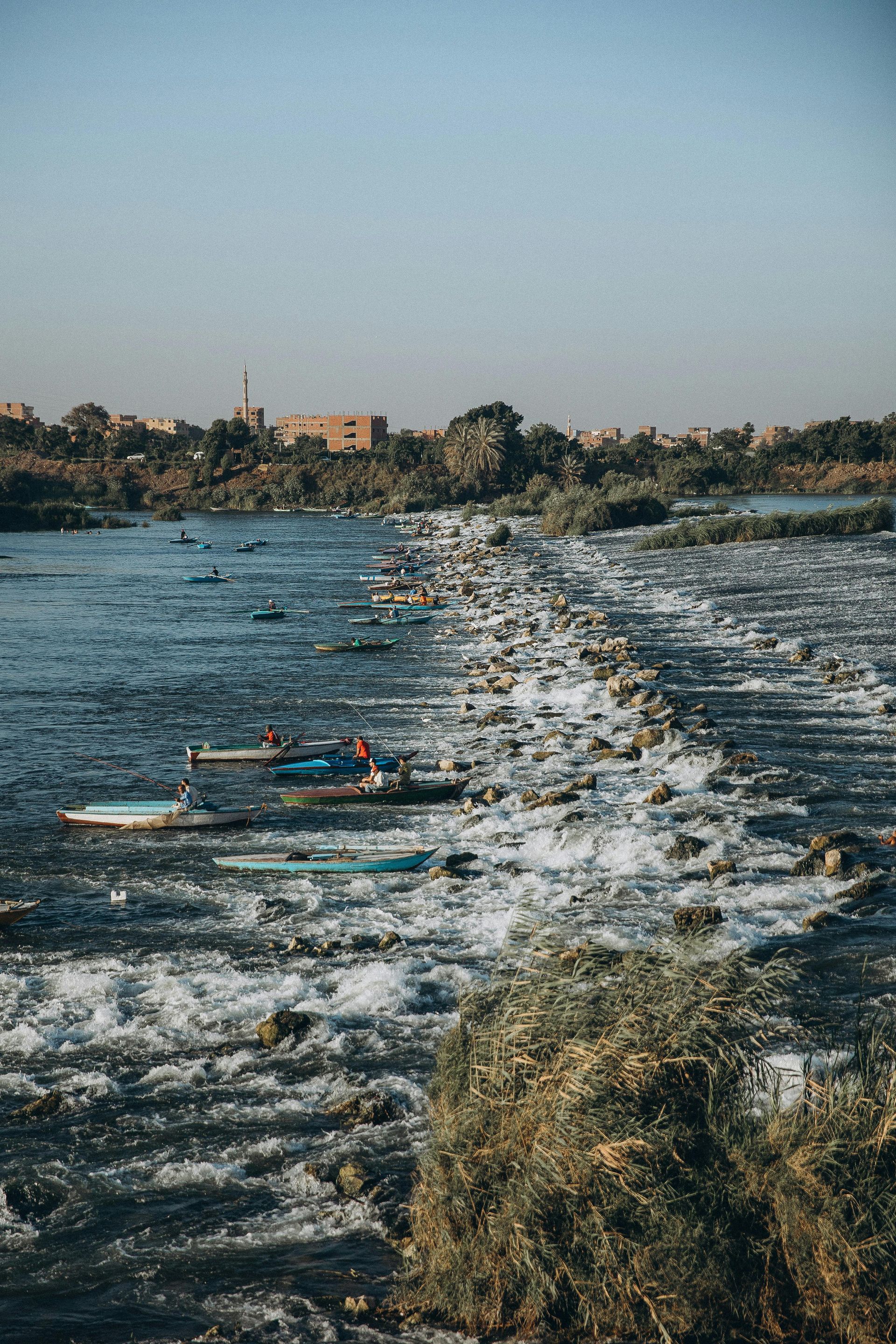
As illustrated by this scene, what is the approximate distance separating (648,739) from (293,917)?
1349cm

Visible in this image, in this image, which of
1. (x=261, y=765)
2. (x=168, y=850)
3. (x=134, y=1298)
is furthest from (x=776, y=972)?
(x=261, y=765)

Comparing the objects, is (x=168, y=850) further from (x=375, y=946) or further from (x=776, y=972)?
(x=776, y=972)

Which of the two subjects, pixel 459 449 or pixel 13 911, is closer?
pixel 13 911

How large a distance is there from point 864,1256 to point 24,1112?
10431 millimetres

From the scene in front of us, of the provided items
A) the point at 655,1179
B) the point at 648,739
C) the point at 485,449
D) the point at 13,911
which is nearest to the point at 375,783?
the point at 648,739

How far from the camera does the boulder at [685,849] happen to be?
22.0 m

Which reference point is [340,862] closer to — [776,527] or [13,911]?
[13,911]

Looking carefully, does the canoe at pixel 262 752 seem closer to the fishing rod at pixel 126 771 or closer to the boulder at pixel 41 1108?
the fishing rod at pixel 126 771

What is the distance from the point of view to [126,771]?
2975cm

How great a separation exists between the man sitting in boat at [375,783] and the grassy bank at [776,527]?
212ft

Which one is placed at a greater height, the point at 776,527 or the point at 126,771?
the point at 776,527

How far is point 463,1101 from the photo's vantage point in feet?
32.4

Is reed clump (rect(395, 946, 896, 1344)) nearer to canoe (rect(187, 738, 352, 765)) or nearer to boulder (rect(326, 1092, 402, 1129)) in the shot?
boulder (rect(326, 1092, 402, 1129))

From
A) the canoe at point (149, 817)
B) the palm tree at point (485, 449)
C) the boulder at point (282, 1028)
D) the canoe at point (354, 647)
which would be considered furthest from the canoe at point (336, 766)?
the palm tree at point (485, 449)
